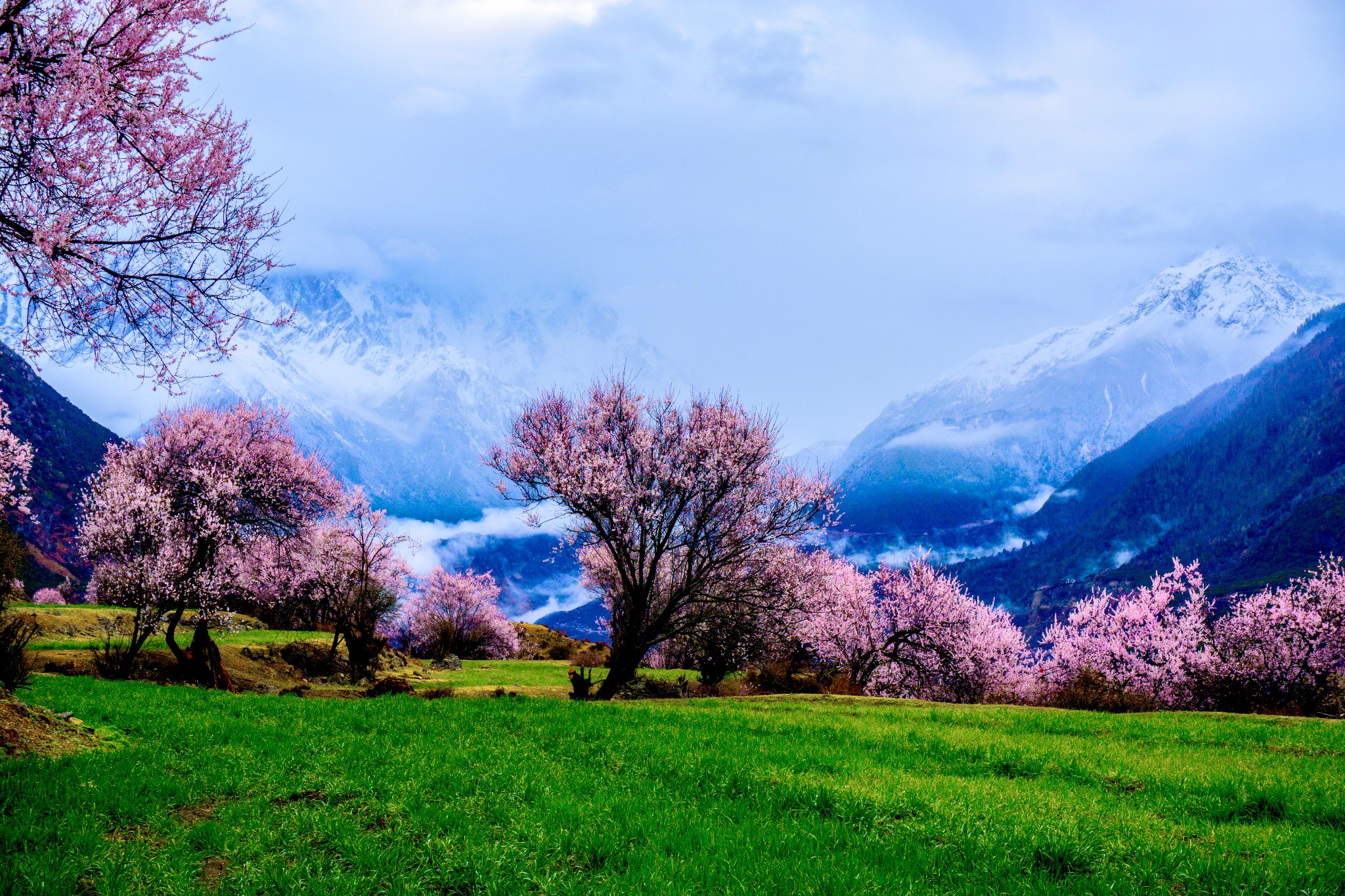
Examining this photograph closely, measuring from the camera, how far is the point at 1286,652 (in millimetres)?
30391

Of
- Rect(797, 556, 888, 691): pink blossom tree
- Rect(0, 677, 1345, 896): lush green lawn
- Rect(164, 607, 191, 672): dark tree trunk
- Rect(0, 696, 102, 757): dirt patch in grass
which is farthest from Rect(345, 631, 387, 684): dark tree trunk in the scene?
Rect(0, 696, 102, 757): dirt patch in grass

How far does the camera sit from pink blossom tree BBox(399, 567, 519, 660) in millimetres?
68812

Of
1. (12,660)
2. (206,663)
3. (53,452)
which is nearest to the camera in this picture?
(12,660)

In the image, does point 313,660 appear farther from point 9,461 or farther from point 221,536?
point 9,461

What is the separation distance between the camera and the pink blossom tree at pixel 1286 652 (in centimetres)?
2953

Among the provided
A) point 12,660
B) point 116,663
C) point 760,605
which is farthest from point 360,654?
point 12,660

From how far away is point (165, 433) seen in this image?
140 feet

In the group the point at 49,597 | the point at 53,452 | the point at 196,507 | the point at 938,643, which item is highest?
the point at 53,452

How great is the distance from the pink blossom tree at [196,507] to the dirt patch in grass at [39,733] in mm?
15058

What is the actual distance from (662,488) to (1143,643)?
2641 centimetres

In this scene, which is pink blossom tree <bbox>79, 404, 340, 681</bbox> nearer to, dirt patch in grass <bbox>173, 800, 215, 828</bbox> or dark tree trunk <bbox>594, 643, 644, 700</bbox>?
dark tree trunk <bbox>594, 643, 644, 700</bbox>

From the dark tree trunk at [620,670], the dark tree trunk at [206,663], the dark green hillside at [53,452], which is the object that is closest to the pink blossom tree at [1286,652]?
the dark tree trunk at [620,670]

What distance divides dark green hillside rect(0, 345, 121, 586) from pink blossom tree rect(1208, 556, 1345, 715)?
146 meters

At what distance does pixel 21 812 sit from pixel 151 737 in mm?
5260
